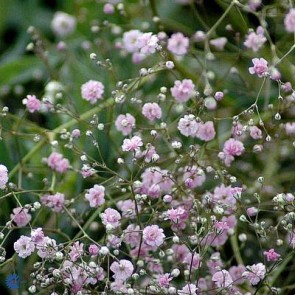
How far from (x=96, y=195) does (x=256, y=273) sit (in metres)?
0.22

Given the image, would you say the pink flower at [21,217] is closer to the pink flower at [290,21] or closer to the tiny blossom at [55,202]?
the tiny blossom at [55,202]

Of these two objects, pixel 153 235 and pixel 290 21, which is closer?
pixel 153 235

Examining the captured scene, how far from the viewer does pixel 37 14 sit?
1783mm

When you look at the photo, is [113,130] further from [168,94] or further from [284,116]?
[284,116]

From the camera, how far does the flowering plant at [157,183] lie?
2.89 feet

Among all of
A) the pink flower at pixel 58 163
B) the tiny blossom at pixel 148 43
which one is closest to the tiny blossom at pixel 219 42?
the tiny blossom at pixel 148 43

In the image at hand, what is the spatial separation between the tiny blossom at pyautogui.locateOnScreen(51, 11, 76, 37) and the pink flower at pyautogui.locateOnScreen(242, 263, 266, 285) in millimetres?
842

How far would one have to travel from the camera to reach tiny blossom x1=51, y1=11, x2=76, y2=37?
156 cm

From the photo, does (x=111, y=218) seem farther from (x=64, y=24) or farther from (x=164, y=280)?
(x=64, y=24)

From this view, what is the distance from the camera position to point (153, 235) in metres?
0.87

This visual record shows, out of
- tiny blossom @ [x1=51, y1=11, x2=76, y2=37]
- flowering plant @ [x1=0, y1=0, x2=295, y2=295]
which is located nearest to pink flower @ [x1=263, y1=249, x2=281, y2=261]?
flowering plant @ [x1=0, y1=0, x2=295, y2=295]

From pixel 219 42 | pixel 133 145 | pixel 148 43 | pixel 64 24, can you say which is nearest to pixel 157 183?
pixel 133 145

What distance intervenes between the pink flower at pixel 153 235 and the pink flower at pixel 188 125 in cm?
14

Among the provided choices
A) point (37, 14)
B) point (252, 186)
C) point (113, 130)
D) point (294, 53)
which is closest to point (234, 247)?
point (252, 186)
